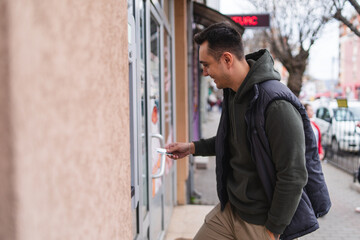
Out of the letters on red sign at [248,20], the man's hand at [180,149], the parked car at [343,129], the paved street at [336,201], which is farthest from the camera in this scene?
the parked car at [343,129]

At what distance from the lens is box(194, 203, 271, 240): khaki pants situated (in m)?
2.00

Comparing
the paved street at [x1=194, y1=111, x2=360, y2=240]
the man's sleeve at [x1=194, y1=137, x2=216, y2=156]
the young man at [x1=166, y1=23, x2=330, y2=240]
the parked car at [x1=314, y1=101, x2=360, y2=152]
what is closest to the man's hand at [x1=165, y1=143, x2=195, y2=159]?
the man's sleeve at [x1=194, y1=137, x2=216, y2=156]

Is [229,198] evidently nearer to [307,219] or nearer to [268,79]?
[307,219]

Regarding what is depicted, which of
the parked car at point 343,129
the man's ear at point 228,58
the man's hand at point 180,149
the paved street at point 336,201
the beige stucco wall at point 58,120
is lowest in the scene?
the paved street at point 336,201

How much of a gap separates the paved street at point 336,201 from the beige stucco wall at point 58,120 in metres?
4.51

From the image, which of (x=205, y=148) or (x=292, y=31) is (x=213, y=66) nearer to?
(x=205, y=148)

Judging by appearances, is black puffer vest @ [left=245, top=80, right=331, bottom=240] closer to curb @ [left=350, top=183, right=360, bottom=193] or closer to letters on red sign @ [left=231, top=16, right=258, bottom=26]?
letters on red sign @ [left=231, top=16, right=258, bottom=26]

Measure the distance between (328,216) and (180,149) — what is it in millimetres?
4406

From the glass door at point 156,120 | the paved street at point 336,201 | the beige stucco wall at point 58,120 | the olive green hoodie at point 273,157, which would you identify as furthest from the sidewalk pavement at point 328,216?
the beige stucco wall at point 58,120

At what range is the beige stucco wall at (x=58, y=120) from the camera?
76 cm

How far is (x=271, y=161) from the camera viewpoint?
1.83 metres

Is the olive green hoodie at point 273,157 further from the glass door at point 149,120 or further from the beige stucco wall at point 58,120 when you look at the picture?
the beige stucco wall at point 58,120

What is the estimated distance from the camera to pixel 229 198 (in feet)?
6.93

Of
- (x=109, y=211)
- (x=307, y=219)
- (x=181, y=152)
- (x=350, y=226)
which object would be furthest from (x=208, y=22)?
(x=109, y=211)
